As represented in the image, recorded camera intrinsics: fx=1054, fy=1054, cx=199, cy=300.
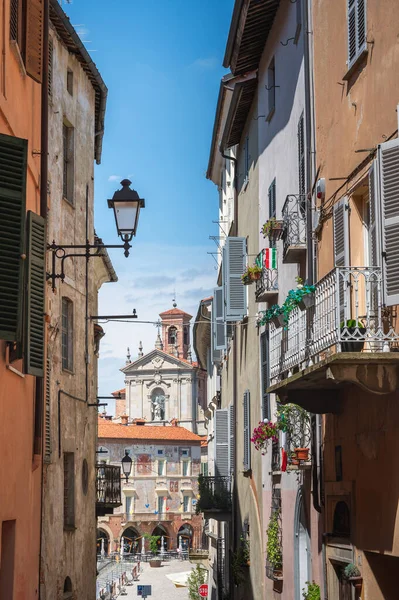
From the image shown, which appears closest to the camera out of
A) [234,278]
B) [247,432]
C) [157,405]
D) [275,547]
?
[275,547]

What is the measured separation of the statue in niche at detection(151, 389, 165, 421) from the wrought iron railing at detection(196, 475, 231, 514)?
9856 cm

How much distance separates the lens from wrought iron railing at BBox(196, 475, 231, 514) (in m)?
25.9

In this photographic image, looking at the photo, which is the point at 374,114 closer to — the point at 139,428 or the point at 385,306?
the point at 385,306

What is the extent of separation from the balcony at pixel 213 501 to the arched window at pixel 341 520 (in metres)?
13.8

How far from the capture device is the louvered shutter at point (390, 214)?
8.82 m

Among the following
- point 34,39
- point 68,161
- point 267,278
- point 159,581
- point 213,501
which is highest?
point 68,161

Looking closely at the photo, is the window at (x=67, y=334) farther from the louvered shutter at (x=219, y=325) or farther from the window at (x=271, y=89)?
the louvered shutter at (x=219, y=325)

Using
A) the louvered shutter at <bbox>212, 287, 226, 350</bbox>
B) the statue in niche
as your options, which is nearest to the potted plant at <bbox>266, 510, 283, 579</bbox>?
the louvered shutter at <bbox>212, 287, 226, 350</bbox>

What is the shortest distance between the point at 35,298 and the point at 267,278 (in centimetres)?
748

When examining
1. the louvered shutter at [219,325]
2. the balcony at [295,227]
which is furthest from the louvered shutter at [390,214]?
the louvered shutter at [219,325]

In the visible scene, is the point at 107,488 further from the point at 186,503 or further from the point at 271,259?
the point at 186,503

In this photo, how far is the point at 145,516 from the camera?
104 m

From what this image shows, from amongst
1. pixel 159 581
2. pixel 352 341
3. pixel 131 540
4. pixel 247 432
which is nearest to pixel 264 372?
pixel 247 432

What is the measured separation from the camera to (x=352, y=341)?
916 centimetres
